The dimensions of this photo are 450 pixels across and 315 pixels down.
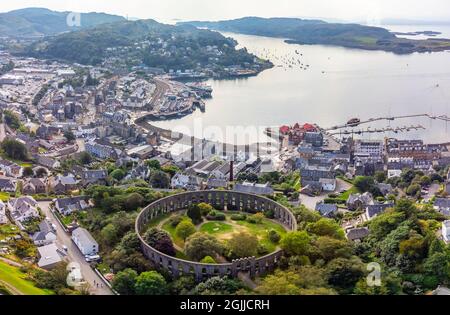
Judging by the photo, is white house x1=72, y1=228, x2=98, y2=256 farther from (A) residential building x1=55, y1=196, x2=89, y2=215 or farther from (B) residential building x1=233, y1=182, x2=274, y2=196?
(B) residential building x1=233, y1=182, x2=274, y2=196

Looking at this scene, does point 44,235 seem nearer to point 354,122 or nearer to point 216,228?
point 216,228

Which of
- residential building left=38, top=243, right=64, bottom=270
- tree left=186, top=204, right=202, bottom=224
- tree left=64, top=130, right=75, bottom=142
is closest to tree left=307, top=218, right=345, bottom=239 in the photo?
tree left=186, top=204, right=202, bottom=224

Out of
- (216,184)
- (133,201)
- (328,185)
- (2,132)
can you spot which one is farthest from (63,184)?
(328,185)

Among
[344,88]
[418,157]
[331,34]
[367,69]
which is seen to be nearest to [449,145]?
[418,157]

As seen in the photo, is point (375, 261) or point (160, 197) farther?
point (160, 197)

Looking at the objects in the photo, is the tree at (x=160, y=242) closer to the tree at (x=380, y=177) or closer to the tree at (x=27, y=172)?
the tree at (x=27, y=172)

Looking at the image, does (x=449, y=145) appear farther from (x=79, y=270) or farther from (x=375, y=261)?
(x=79, y=270)

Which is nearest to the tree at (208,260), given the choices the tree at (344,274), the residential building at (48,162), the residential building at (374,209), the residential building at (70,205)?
the tree at (344,274)
